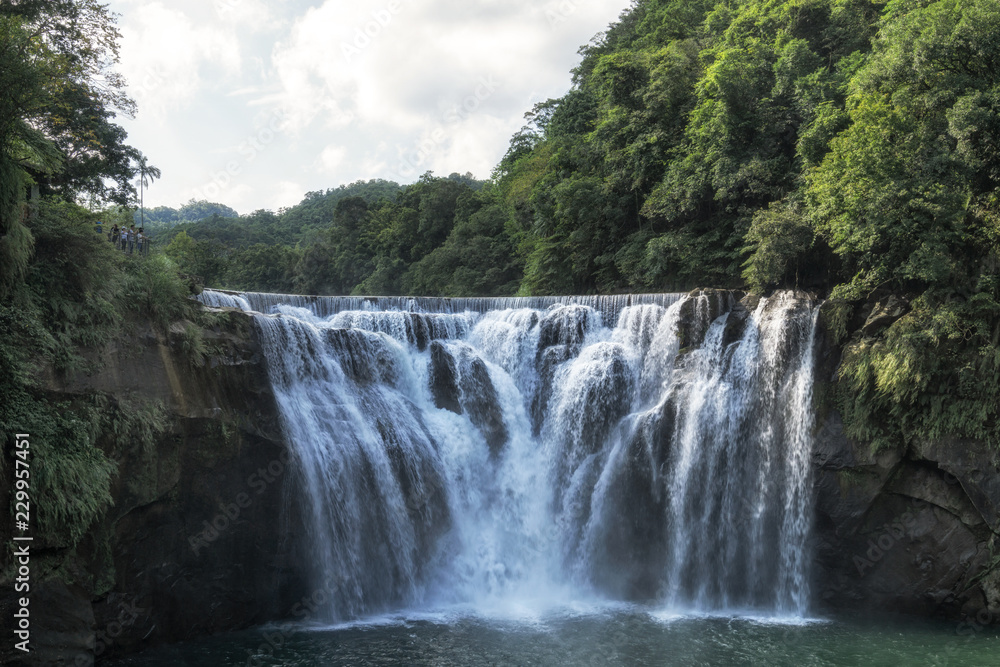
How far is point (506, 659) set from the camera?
1223 centimetres

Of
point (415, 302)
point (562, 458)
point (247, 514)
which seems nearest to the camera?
point (247, 514)

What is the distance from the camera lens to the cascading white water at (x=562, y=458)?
15.3 metres

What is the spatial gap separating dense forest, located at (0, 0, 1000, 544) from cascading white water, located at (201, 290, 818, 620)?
213cm

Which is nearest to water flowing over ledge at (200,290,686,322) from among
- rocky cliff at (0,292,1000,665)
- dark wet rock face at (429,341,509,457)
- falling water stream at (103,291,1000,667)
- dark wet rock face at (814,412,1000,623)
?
falling water stream at (103,291,1000,667)

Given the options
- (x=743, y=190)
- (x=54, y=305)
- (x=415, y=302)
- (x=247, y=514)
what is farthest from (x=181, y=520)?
(x=743, y=190)

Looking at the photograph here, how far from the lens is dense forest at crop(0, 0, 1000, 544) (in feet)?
40.0

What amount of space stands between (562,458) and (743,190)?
11.2 m

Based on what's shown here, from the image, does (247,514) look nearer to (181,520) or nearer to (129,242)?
(181,520)

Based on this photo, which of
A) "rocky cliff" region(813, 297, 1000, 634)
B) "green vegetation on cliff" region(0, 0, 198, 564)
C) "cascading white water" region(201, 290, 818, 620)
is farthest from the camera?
"cascading white water" region(201, 290, 818, 620)

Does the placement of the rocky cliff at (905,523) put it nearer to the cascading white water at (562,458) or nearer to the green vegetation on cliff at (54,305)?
the cascading white water at (562,458)

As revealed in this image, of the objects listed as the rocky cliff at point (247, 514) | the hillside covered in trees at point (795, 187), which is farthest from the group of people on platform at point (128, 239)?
the hillside covered in trees at point (795, 187)

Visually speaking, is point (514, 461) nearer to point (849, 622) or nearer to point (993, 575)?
point (849, 622)

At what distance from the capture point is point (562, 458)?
17.9 meters

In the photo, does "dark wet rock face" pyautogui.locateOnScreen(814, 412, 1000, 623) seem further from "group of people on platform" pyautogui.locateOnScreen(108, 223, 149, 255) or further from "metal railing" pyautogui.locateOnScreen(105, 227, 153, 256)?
"group of people on platform" pyautogui.locateOnScreen(108, 223, 149, 255)
